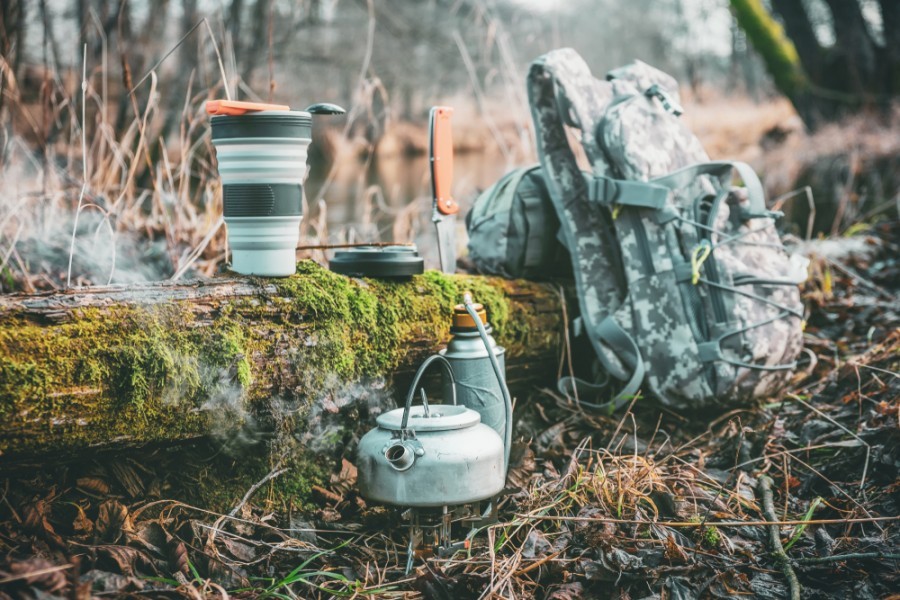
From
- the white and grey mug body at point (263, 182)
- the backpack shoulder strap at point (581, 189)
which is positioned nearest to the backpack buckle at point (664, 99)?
the backpack shoulder strap at point (581, 189)

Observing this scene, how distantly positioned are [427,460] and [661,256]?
1427 mm

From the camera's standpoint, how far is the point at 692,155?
3.45 meters

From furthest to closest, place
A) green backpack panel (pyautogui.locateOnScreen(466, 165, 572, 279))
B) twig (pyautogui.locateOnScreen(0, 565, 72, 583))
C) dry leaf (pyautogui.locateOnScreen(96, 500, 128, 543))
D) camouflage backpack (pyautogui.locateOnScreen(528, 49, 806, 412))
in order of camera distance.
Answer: green backpack panel (pyautogui.locateOnScreen(466, 165, 572, 279)) < camouflage backpack (pyautogui.locateOnScreen(528, 49, 806, 412)) < dry leaf (pyautogui.locateOnScreen(96, 500, 128, 543)) < twig (pyautogui.locateOnScreen(0, 565, 72, 583))

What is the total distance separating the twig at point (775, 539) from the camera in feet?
7.07

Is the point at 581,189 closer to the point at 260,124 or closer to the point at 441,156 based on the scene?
the point at 441,156

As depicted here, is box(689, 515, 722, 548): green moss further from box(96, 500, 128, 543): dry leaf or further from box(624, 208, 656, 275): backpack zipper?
box(96, 500, 128, 543): dry leaf

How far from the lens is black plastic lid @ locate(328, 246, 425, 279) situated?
2857 mm

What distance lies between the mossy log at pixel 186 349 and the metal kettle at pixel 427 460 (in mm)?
377

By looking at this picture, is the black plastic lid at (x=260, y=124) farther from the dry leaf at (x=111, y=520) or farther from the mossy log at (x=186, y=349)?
the dry leaf at (x=111, y=520)

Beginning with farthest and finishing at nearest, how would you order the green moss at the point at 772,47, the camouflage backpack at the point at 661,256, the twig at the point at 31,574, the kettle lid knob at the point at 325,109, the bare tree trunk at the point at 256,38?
the green moss at the point at 772,47 → the bare tree trunk at the point at 256,38 → the camouflage backpack at the point at 661,256 → the kettle lid knob at the point at 325,109 → the twig at the point at 31,574

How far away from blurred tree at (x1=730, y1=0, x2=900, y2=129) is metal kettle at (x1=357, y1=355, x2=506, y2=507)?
10310mm

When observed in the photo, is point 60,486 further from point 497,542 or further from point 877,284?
point 877,284

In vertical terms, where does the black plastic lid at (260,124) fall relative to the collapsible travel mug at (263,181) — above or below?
above

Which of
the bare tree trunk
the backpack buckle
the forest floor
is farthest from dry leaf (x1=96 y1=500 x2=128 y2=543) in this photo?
the bare tree trunk
